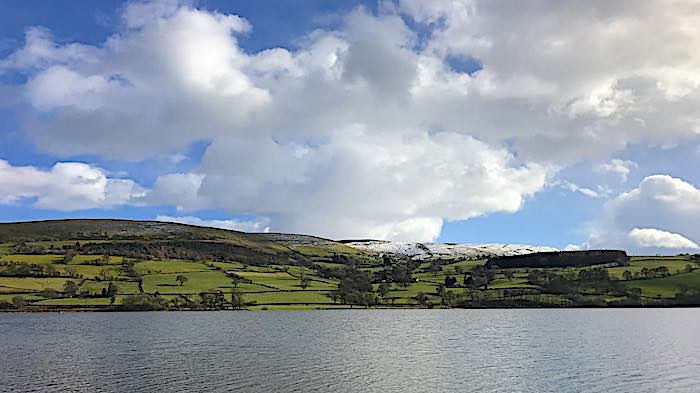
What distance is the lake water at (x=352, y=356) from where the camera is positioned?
52344 mm

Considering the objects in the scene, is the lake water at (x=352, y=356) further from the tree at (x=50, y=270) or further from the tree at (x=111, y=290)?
the tree at (x=50, y=270)

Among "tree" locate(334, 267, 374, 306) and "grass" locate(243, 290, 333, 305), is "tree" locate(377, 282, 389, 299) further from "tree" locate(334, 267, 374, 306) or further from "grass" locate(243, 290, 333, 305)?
"grass" locate(243, 290, 333, 305)

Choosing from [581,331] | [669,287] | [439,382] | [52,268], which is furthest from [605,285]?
[52,268]

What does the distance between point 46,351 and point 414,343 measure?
45.1 m

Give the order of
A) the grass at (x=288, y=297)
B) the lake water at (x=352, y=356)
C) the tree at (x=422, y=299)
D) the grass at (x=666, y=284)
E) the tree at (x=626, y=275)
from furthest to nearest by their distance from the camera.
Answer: the tree at (x=626, y=275) < the tree at (x=422, y=299) < the grass at (x=666, y=284) < the grass at (x=288, y=297) < the lake water at (x=352, y=356)

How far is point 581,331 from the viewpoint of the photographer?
335 feet

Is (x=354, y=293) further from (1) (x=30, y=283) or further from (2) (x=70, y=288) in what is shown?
(1) (x=30, y=283)

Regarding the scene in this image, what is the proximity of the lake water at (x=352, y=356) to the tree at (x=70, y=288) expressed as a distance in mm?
43609

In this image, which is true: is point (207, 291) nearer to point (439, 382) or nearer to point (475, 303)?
point (475, 303)

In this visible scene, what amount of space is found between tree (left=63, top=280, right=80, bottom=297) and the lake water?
43609mm

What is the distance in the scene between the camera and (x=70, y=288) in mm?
165750

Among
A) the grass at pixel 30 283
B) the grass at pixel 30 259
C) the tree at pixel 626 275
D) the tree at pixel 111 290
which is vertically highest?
the grass at pixel 30 259

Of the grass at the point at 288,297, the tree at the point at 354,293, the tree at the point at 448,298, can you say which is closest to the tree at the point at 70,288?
the grass at the point at 288,297

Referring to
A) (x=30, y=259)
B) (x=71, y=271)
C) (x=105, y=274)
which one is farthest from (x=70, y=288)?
(x=30, y=259)
